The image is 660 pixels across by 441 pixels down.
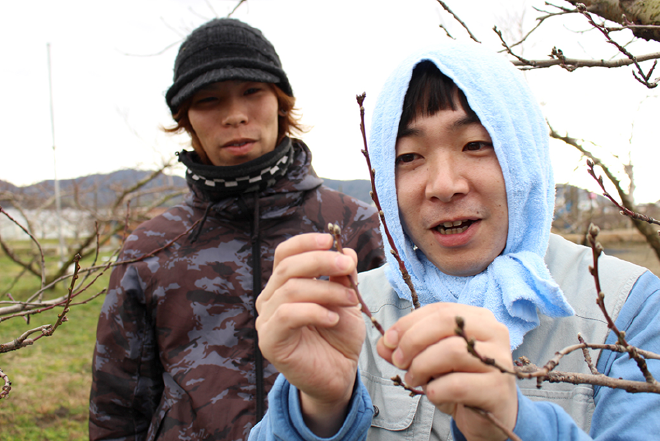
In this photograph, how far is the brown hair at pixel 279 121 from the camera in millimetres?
2446

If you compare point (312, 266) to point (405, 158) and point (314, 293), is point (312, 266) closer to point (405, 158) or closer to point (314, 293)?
point (314, 293)

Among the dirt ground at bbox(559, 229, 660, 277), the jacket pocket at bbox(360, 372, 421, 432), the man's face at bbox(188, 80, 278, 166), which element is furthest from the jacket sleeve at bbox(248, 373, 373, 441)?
the dirt ground at bbox(559, 229, 660, 277)

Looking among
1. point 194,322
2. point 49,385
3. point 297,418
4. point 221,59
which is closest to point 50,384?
point 49,385

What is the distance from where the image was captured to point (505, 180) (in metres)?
1.22

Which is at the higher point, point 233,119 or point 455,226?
point 233,119

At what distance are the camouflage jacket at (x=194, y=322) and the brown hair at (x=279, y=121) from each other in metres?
0.38

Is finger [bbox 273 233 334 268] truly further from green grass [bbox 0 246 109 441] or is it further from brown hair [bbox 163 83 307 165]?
green grass [bbox 0 246 109 441]

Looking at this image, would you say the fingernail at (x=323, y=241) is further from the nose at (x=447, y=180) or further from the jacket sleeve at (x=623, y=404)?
the jacket sleeve at (x=623, y=404)

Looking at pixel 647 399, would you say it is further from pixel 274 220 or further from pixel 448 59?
pixel 274 220

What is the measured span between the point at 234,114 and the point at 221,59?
292 mm

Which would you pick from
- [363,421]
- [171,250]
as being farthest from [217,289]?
[363,421]

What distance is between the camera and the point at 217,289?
2217 mm

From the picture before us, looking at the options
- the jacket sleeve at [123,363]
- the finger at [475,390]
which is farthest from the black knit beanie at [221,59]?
the finger at [475,390]

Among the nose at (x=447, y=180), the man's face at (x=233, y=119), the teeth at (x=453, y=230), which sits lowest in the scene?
the teeth at (x=453, y=230)
